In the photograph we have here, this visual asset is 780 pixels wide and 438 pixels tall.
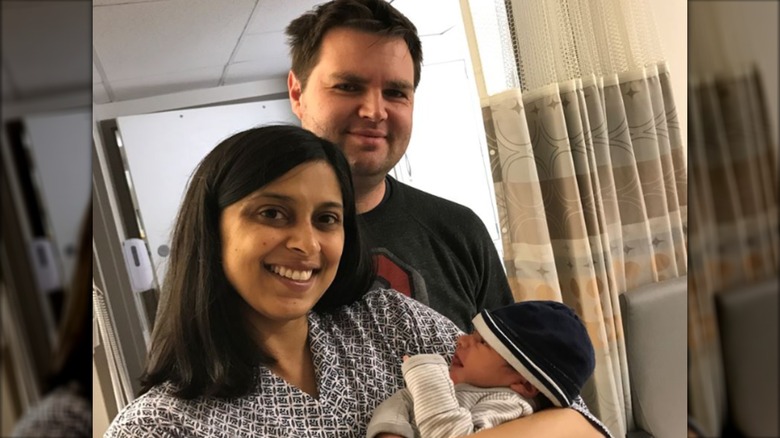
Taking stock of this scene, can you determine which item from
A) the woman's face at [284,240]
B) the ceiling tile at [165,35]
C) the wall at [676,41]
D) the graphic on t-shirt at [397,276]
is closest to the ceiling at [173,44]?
the ceiling tile at [165,35]

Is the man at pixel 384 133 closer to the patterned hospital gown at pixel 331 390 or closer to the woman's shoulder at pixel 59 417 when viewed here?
the patterned hospital gown at pixel 331 390

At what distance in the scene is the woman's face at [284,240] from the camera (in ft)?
2.68

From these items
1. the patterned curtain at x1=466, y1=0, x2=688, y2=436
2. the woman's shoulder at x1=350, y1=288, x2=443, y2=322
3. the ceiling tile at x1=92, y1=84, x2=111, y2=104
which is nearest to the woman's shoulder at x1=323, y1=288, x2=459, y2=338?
the woman's shoulder at x1=350, y1=288, x2=443, y2=322

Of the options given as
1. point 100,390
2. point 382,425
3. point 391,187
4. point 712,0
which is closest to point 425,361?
point 382,425

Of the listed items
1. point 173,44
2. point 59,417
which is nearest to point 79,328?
point 59,417

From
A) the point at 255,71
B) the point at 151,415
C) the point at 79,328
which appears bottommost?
the point at 151,415

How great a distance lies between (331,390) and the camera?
0.85 metres

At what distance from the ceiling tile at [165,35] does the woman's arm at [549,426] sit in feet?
1.63

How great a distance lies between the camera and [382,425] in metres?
0.82

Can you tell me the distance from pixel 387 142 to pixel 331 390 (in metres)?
0.28

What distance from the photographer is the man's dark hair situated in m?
0.85

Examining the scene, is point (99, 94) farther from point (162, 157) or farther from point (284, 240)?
Answer: point (284, 240)

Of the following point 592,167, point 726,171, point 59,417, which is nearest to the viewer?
point 726,171

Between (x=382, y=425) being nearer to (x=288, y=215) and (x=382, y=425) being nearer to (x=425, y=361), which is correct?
(x=425, y=361)
